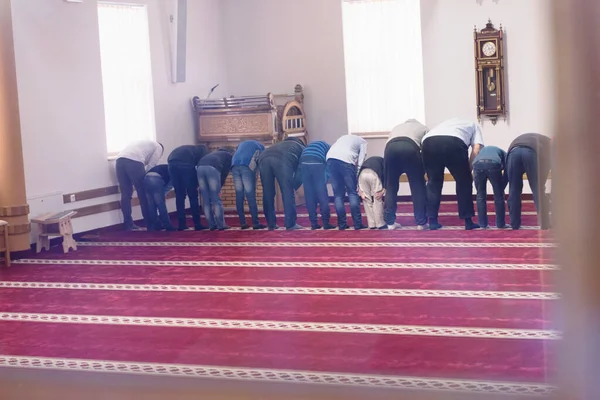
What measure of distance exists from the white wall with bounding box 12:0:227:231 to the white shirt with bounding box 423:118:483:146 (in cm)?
374

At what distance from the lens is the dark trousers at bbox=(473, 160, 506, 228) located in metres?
7.95

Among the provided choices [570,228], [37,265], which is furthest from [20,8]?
[570,228]

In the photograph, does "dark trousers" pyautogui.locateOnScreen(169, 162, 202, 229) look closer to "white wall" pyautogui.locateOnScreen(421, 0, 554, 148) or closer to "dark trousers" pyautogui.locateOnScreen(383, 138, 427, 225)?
"dark trousers" pyautogui.locateOnScreen(383, 138, 427, 225)

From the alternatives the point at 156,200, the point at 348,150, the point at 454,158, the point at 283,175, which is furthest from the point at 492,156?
the point at 156,200

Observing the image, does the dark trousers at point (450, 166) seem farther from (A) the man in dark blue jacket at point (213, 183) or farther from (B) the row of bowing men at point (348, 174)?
(A) the man in dark blue jacket at point (213, 183)

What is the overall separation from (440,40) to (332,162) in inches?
104

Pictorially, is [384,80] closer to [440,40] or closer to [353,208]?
[440,40]

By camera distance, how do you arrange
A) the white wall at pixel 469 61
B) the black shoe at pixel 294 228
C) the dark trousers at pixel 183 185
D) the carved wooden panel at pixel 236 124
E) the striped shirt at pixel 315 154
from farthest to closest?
the carved wooden panel at pixel 236 124
the white wall at pixel 469 61
the dark trousers at pixel 183 185
the black shoe at pixel 294 228
the striped shirt at pixel 315 154

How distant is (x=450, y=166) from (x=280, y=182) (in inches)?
72.7

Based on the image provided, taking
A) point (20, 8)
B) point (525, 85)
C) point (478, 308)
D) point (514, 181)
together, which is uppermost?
point (20, 8)

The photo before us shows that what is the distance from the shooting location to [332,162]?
28.6ft

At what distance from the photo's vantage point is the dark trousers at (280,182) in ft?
29.3

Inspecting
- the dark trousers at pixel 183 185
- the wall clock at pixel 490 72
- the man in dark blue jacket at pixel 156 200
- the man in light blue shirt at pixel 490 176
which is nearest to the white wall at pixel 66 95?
the man in dark blue jacket at pixel 156 200

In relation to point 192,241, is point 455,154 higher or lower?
higher
